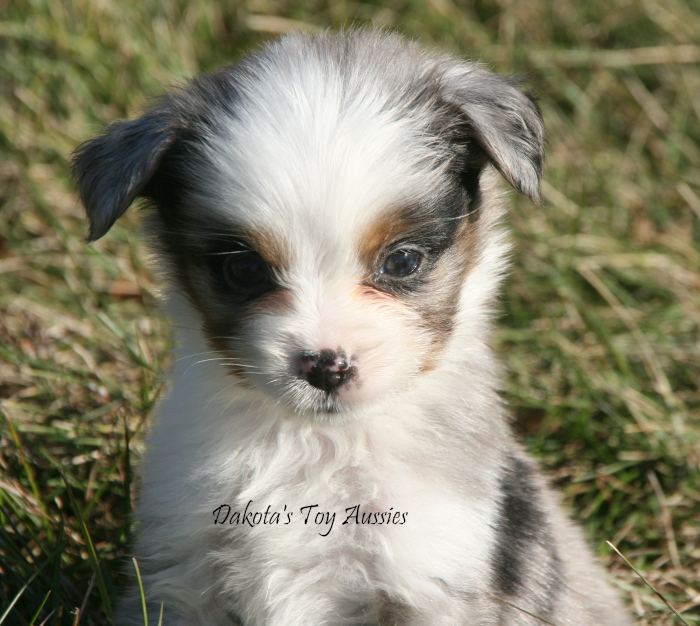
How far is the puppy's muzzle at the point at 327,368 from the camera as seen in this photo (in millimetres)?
2541

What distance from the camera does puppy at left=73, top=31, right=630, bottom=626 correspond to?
2.62 metres

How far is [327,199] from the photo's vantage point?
8.32ft

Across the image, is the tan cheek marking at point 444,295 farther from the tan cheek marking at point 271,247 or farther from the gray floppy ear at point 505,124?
the tan cheek marking at point 271,247

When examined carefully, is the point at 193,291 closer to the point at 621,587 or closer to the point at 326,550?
the point at 326,550

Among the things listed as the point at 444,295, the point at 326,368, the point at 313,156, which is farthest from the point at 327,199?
the point at 444,295

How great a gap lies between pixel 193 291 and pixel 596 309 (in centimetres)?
295

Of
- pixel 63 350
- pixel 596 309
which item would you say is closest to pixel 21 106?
pixel 63 350

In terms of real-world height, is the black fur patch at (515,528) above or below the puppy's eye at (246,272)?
below

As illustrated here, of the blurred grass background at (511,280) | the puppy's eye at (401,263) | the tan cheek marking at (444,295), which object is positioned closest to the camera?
the puppy's eye at (401,263)

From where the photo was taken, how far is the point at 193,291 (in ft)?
9.89

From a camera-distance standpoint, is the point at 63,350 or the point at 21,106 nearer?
the point at 63,350

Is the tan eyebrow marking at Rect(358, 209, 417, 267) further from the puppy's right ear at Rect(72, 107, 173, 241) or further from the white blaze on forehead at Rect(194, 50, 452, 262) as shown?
the puppy's right ear at Rect(72, 107, 173, 241)

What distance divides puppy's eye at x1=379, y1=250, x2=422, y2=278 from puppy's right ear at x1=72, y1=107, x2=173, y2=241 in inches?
33.0

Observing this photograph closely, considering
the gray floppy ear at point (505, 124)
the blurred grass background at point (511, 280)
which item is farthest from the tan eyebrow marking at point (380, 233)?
the blurred grass background at point (511, 280)
